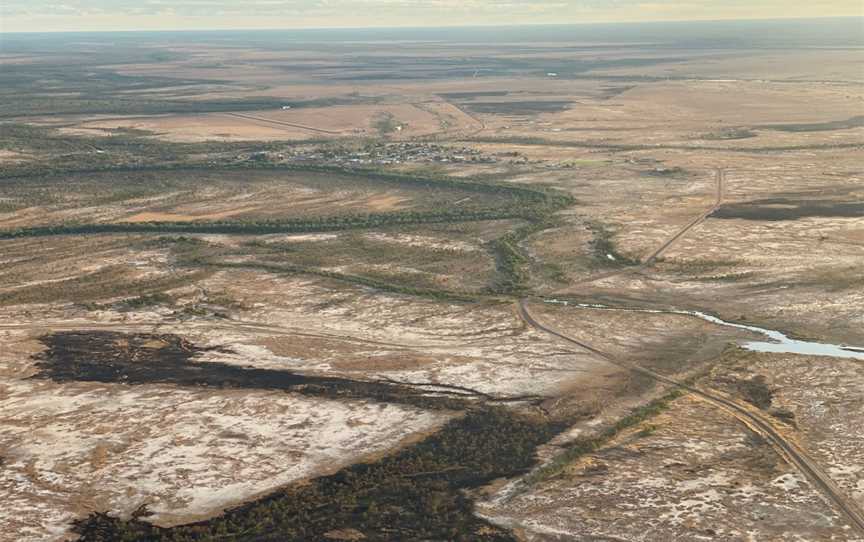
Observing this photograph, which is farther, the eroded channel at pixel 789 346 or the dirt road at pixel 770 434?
the eroded channel at pixel 789 346

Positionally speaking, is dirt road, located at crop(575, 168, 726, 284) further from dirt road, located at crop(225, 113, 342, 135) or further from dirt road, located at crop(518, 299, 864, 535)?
dirt road, located at crop(225, 113, 342, 135)

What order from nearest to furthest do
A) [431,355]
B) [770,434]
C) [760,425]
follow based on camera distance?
[770,434] < [760,425] < [431,355]

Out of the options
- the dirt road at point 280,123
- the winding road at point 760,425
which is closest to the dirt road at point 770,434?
the winding road at point 760,425

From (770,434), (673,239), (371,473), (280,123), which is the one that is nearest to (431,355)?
(371,473)

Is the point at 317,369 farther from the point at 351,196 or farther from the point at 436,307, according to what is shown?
the point at 351,196

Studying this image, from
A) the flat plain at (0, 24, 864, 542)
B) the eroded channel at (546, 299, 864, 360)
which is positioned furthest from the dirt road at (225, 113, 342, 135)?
the eroded channel at (546, 299, 864, 360)

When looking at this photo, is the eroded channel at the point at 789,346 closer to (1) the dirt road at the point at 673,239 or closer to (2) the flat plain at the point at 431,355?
(2) the flat plain at the point at 431,355

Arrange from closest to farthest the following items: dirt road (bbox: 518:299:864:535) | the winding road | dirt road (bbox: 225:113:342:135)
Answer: dirt road (bbox: 518:299:864:535)
the winding road
dirt road (bbox: 225:113:342:135)

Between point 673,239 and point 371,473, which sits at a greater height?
point 673,239

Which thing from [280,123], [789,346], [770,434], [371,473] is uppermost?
[280,123]

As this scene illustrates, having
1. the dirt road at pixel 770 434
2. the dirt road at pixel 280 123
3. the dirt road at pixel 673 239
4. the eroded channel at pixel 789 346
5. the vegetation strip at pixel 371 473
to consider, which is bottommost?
the vegetation strip at pixel 371 473

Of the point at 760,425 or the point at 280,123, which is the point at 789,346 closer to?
the point at 760,425
